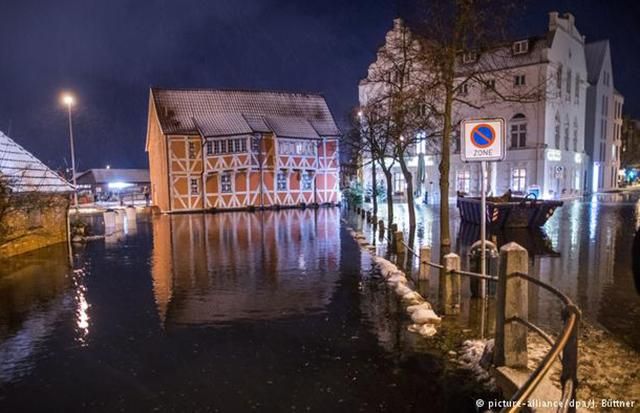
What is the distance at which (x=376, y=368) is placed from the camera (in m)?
→ 5.89

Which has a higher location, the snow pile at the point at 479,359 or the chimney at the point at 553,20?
the chimney at the point at 553,20

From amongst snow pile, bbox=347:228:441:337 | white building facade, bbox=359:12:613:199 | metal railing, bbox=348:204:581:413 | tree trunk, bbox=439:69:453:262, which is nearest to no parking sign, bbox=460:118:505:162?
snow pile, bbox=347:228:441:337

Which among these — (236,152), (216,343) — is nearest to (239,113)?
(236,152)

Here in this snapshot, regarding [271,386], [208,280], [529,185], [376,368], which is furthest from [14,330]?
[529,185]

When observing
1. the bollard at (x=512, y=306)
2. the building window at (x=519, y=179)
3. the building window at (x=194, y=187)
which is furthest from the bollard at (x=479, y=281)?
the building window at (x=519, y=179)

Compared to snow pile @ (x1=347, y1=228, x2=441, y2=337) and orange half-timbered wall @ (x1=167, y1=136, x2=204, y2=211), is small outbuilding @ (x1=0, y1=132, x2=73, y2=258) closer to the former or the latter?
snow pile @ (x1=347, y1=228, x2=441, y2=337)

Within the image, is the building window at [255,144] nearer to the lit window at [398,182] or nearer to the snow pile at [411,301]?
the lit window at [398,182]

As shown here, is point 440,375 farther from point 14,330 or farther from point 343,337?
point 14,330

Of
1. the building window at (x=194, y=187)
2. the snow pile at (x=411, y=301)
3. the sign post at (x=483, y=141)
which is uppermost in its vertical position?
the sign post at (x=483, y=141)

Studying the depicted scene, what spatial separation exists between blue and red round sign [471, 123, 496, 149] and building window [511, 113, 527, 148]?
35.6 meters

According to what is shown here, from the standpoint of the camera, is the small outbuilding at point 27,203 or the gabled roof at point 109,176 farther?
the gabled roof at point 109,176

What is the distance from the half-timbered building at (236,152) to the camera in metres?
37.3

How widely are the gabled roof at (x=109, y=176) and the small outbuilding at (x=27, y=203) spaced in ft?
205

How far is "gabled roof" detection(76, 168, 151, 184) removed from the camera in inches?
3193
